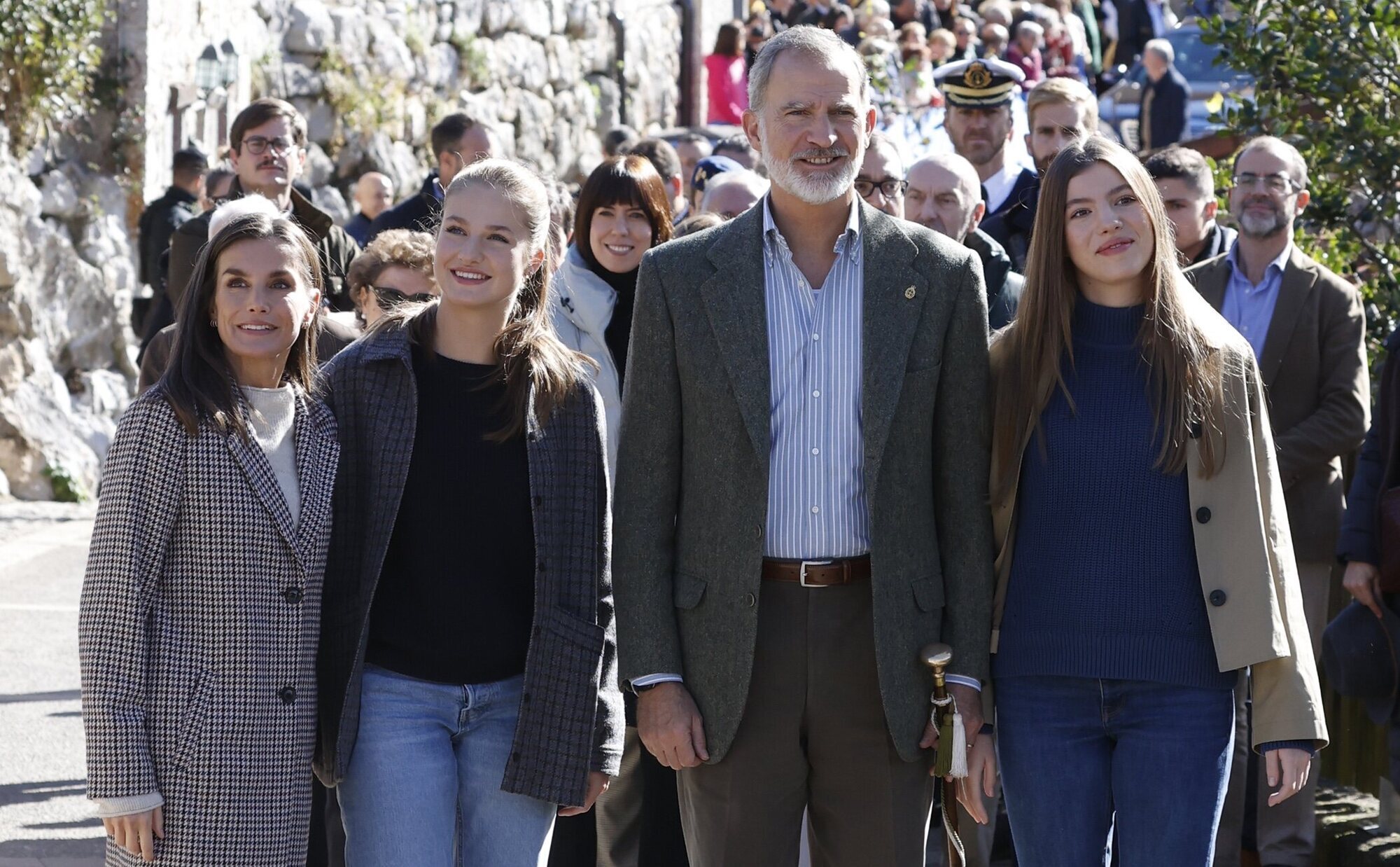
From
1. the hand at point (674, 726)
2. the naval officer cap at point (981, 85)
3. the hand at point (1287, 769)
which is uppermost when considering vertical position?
the naval officer cap at point (981, 85)

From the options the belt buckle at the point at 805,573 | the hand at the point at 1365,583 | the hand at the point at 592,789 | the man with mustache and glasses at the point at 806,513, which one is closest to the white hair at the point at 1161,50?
the hand at the point at 1365,583

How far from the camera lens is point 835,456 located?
3371mm

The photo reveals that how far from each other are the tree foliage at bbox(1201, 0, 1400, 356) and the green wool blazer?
3.13 metres

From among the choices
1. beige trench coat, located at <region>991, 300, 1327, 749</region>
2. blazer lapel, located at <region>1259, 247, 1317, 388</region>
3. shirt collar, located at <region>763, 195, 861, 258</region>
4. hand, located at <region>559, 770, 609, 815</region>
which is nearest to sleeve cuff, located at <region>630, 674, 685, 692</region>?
hand, located at <region>559, 770, 609, 815</region>

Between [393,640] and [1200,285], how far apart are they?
11.4 ft

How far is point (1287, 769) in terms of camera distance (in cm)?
345

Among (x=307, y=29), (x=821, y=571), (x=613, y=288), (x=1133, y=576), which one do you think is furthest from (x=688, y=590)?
(x=307, y=29)

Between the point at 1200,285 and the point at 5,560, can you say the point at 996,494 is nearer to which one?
the point at 1200,285

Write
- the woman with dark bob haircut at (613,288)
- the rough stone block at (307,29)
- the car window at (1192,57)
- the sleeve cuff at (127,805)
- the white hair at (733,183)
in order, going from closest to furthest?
1. the sleeve cuff at (127,805)
2. the woman with dark bob haircut at (613,288)
3. the white hair at (733,183)
4. the rough stone block at (307,29)
5. the car window at (1192,57)

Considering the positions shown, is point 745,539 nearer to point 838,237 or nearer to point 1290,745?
point 838,237

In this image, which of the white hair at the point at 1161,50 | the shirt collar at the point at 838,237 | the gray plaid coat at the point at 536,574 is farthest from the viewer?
the white hair at the point at 1161,50

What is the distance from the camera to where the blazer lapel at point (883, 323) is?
10.9 ft

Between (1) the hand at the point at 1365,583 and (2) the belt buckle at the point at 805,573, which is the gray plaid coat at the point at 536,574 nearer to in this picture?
(2) the belt buckle at the point at 805,573

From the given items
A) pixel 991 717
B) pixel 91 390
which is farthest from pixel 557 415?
pixel 91 390
